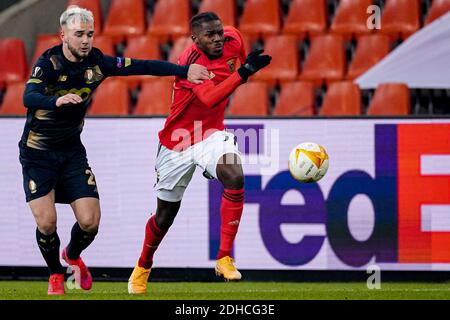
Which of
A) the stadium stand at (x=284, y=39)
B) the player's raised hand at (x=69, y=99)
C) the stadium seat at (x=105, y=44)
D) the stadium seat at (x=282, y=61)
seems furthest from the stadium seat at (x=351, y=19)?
the player's raised hand at (x=69, y=99)

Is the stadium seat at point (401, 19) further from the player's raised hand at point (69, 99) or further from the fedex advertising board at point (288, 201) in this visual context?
the player's raised hand at point (69, 99)

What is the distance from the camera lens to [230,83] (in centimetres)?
806

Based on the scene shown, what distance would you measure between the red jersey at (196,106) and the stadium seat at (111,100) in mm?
3582

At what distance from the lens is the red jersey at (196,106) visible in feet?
27.9

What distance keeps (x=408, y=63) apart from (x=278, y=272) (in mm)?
3043

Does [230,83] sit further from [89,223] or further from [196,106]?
[89,223]

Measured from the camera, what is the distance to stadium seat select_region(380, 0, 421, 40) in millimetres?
12727

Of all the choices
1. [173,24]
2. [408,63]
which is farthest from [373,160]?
[173,24]

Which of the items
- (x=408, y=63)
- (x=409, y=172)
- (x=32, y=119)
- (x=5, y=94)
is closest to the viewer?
(x=32, y=119)

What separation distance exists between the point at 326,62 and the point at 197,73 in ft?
14.4

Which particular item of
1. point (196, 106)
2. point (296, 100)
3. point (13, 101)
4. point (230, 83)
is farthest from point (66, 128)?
point (13, 101)

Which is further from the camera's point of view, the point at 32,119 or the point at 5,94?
the point at 5,94

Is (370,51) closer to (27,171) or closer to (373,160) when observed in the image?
(373,160)

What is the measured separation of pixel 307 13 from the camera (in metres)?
13.0
